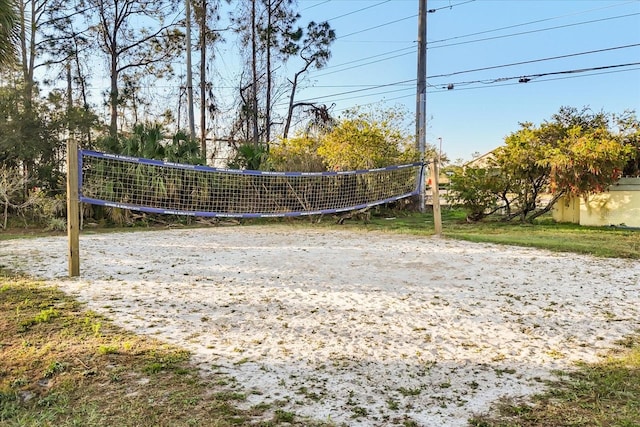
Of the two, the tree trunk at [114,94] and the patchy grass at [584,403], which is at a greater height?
the tree trunk at [114,94]

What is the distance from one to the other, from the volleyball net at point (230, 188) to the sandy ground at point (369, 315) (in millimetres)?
3912

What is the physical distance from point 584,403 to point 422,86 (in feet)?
44.1

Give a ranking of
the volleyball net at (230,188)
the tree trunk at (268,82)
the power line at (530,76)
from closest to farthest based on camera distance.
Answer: the volleyball net at (230,188)
the power line at (530,76)
the tree trunk at (268,82)

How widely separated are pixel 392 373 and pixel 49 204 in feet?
33.7

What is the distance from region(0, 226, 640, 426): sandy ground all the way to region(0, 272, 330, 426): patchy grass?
0.17 meters

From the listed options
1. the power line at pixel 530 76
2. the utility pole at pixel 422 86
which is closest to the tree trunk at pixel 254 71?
the utility pole at pixel 422 86

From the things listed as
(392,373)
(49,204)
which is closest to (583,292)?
(392,373)

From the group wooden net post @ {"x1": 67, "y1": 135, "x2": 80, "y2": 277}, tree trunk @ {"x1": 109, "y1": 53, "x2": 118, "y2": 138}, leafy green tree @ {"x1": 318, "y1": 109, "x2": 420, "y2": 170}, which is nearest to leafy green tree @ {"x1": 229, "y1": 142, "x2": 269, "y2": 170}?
leafy green tree @ {"x1": 318, "y1": 109, "x2": 420, "y2": 170}

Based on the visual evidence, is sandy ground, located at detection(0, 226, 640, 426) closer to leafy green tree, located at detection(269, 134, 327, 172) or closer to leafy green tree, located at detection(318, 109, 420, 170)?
leafy green tree, located at detection(318, 109, 420, 170)

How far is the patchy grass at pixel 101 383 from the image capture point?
200 centimetres

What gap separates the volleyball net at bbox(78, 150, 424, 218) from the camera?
416 inches

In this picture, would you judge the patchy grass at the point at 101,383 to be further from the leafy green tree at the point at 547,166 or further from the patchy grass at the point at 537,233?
the leafy green tree at the point at 547,166

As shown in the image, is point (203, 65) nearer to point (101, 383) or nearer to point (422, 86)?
point (422, 86)

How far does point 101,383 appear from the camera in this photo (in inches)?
91.7
